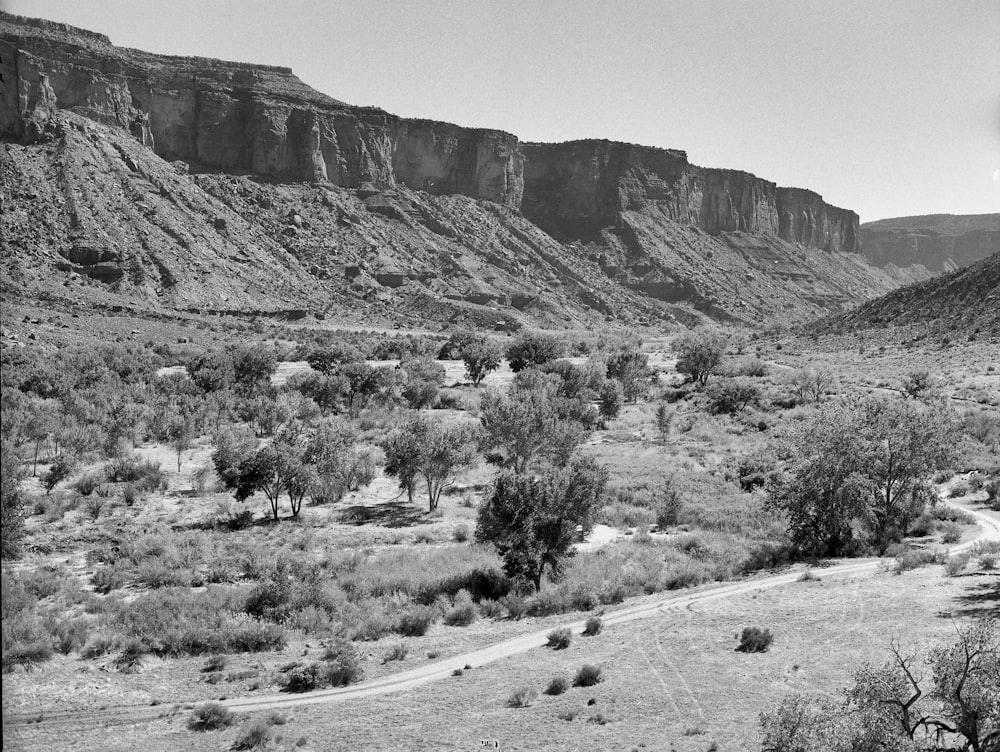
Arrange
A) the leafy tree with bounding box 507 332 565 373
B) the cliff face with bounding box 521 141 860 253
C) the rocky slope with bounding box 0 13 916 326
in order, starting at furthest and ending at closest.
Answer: the cliff face with bounding box 521 141 860 253 < the rocky slope with bounding box 0 13 916 326 < the leafy tree with bounding box 507 332 565 373

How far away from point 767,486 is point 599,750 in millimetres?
21929

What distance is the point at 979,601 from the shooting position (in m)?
18.1

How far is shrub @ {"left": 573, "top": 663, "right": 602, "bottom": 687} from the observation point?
1536 cm

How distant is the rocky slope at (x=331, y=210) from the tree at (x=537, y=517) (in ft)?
191

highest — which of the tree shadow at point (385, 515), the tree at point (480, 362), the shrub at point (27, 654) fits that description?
the tree at point (480, 362)

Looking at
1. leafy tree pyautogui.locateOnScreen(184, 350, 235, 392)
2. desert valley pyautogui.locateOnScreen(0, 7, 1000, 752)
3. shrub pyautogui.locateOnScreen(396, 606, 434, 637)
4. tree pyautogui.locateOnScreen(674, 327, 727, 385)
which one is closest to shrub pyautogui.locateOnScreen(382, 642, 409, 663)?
desert valley pyautogui.locateOnScreen(0, 7, 1000, 752)

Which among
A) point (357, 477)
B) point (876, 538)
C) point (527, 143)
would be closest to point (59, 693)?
point (357, 477)

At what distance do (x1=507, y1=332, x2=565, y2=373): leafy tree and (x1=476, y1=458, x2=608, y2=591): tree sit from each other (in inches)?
1696

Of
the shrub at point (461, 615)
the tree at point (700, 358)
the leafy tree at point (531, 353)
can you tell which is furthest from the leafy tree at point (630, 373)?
the shrub at point (461, 615)

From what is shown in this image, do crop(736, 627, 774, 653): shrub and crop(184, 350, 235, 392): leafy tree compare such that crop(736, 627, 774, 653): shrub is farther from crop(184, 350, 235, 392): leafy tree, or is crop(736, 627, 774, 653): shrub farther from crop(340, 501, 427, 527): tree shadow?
crop(184, 350, 235, 392): leafy tree

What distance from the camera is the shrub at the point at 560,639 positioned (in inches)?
690

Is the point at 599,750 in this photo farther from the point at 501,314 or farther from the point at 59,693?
the point at 501,314

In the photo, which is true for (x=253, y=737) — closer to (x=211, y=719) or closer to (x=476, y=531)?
(x=211, y=719)

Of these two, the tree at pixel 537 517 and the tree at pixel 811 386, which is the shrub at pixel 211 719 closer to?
the tree at pixel 537 517
